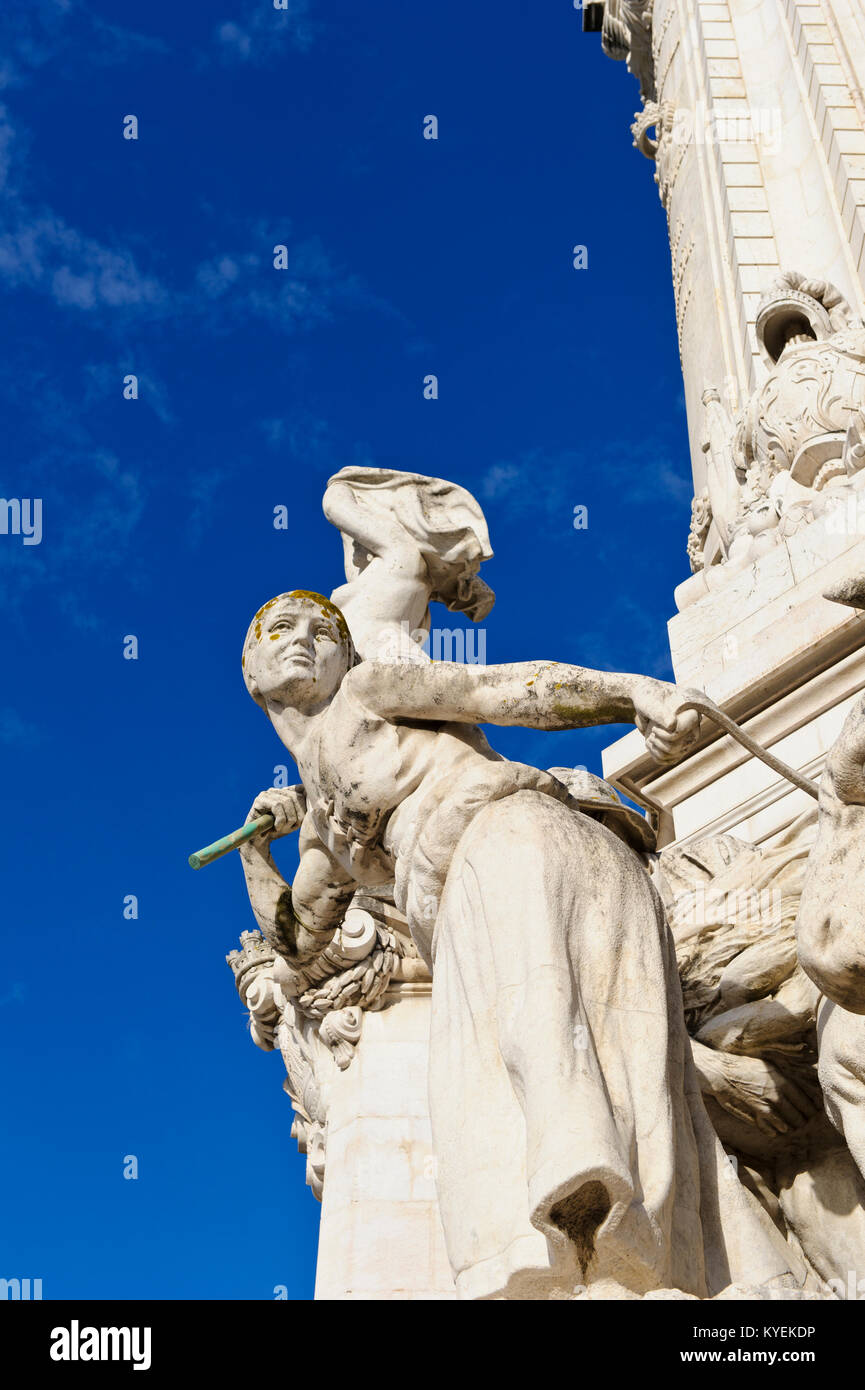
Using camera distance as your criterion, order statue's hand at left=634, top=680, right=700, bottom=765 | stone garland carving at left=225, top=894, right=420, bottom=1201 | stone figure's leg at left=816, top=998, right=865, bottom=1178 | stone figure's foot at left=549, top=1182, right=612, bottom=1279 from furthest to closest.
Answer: stone garland carving at left=225, top=894, right=420, bottom=1201 < statue's hand at left=634, top=680, right=700, bottom=765 < stone figure's leg at left=816, top=998, right=865, bottom=1178 < stone figure's foot at left=549, top=1182, right=612, bottom=1279

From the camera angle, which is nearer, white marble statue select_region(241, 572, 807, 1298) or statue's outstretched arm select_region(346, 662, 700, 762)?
white marble statue select_region(241, 572, 807, 1298)

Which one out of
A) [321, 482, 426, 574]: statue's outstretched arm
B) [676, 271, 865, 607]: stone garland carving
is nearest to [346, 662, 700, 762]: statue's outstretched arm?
[321, 482, 426, 574]: statue's outstretched arm

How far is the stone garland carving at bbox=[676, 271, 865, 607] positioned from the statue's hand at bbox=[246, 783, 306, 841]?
3362 mm

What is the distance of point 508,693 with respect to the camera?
5.37 m

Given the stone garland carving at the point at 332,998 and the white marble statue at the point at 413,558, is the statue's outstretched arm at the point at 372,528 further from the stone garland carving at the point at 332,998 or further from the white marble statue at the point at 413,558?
the stone garland carving at the point at 332,998

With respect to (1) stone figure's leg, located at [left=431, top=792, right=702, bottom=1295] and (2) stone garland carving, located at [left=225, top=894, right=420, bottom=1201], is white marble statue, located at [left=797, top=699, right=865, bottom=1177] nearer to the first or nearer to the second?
(1) stone figure's leg, located at [left=431, top=792, right=702, bottom=1295]

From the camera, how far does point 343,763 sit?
5.48 m

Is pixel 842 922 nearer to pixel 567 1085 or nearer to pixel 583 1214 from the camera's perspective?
pixel 567 1085

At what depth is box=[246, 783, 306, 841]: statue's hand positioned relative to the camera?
6125 mm

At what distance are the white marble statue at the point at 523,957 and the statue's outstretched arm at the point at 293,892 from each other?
2cm

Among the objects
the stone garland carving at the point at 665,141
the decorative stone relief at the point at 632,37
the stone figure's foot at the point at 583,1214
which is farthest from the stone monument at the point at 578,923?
the decorative stone relief at the point at 632,37

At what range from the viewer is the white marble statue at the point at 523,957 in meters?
4.20

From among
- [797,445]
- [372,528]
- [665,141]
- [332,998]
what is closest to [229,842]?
[332,998]
